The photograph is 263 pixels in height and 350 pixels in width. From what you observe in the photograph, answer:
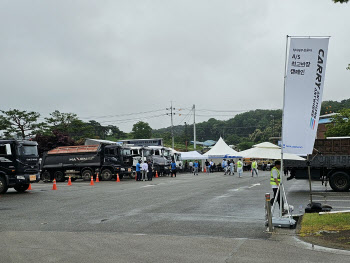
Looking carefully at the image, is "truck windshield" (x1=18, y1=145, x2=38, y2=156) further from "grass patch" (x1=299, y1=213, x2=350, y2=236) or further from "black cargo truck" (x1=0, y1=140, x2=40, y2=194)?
"grass patch" (x1=299, y1=213, x2=350, y2=236)

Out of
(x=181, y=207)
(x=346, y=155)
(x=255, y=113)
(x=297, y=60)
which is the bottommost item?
(x=181, y=207)

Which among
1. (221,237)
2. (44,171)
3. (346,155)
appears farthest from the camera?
(44,171)

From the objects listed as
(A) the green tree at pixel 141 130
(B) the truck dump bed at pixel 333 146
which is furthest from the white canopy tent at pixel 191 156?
(A) the green tree at pixel 141 130

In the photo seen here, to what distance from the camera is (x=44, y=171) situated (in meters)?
35.2

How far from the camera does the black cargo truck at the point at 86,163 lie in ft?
111

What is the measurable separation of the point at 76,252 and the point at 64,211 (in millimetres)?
6406

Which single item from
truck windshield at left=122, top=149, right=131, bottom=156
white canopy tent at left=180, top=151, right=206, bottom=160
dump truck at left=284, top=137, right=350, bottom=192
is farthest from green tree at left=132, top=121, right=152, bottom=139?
dump truck at left=284, top=137, right=350, bottom=192

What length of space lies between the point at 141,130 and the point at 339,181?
86.7 m

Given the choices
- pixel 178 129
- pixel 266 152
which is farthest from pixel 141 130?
pixel 266 152

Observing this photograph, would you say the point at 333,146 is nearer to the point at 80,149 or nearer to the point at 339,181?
the point at 339,181

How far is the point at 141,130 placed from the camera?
346 feet

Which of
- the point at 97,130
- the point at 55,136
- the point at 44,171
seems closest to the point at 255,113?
the point at 97,130

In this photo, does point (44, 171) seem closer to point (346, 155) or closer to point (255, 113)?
point (346, 155)

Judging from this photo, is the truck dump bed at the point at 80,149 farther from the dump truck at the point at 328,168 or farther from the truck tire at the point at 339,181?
the truck tire at the point at 339,181
